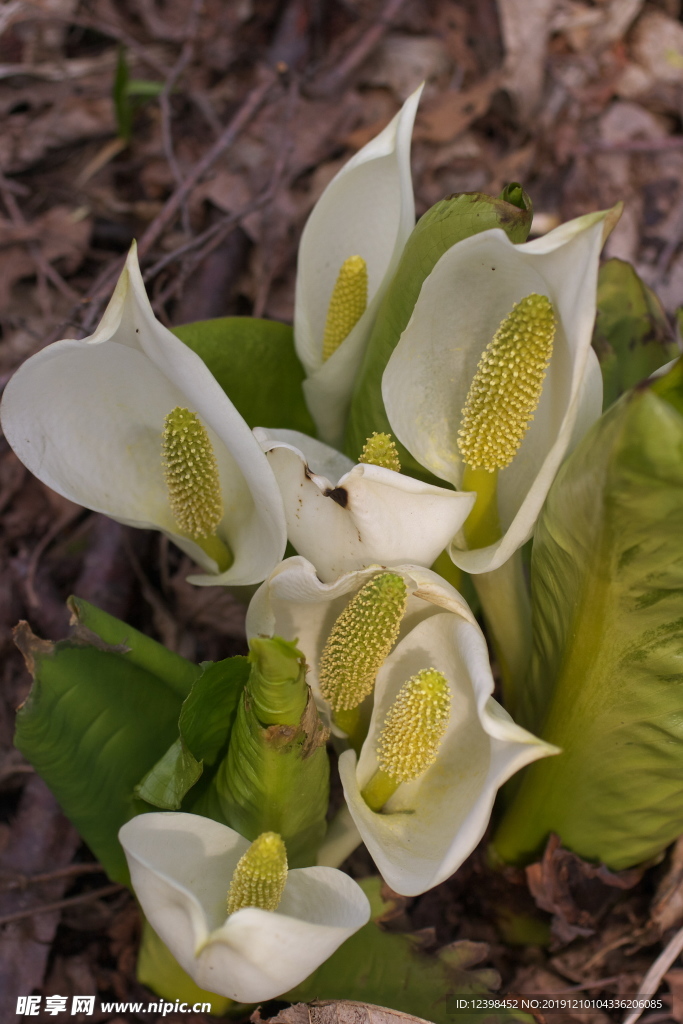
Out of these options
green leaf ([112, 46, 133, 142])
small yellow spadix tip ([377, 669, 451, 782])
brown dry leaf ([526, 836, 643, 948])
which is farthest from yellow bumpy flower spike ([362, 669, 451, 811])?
green leaf ([112, 46, 133, 142])

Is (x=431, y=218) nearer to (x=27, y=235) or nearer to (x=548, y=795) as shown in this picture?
(x=548, y=795)

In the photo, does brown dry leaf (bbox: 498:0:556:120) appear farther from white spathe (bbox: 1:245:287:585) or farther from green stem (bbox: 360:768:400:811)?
green stem (bbox: 360:768:400:811)

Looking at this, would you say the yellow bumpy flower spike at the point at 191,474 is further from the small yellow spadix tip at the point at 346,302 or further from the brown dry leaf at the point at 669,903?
the brown dry leaf at the point at 669,903

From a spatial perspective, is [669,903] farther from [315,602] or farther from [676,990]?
[315,602]

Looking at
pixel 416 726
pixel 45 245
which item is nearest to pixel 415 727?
pixel 416 726

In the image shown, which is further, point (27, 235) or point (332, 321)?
point (27, 235)

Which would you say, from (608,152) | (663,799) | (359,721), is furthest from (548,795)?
(608,152)
